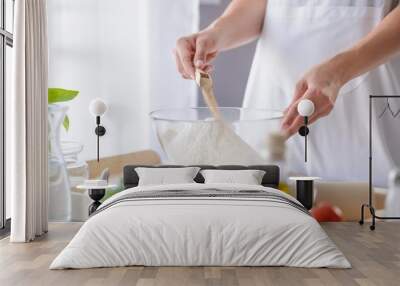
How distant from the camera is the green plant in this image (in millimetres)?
6867

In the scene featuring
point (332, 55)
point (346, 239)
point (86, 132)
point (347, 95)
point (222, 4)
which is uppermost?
point (222, 4)

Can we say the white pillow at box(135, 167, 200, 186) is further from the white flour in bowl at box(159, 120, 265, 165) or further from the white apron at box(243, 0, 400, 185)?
the white apron at box(243, 0, 400, 185)

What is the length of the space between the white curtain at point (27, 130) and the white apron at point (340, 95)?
2195 millimetres

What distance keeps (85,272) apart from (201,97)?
9.99 feet

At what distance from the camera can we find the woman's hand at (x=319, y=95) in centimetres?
673

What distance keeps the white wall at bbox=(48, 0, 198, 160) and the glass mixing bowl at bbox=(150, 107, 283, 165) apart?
1.18ft

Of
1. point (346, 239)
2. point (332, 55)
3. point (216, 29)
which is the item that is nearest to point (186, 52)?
point (216, 29)

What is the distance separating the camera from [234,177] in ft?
20.4

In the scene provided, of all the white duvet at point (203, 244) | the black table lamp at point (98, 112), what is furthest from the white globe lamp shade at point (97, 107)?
the white duvet at point (203, 244)

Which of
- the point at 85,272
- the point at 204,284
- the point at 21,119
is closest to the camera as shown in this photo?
the point at 204,284

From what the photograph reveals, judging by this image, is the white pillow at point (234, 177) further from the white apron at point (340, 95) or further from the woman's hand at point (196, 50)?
the woman's hand at point (196, 50)

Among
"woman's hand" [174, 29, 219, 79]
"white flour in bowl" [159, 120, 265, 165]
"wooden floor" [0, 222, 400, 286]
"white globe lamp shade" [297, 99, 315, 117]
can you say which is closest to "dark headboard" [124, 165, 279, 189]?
"white flour in bowl" [159, 120, 265, 165]

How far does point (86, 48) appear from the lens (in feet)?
22.8

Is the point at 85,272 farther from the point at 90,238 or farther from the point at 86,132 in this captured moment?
the point at 86,132
